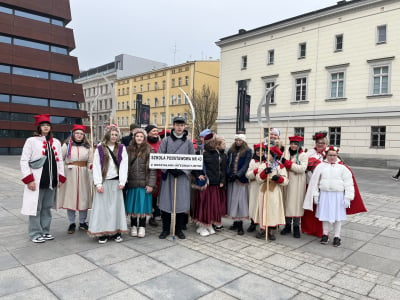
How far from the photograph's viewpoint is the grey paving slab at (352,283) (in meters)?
3.42

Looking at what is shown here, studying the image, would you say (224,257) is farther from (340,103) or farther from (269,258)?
(340,103)

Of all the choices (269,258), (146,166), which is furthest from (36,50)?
(269,258)

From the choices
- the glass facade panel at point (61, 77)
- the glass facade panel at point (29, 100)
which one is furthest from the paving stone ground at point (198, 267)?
the glass facade panel at point (61, 77)

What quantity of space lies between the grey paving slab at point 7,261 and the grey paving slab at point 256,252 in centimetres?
310

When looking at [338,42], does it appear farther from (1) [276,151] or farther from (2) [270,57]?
(1) [276,151]

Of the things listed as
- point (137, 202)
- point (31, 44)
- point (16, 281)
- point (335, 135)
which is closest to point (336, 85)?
point (335, 135)

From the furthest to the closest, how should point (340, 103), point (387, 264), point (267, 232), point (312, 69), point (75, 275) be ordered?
point (312, 69) < point (340, 103) < point (267, 232) < point (387, 264) < point (75, 275)

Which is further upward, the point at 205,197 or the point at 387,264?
the point at 205,197

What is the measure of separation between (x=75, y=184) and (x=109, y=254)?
1510 millimetres

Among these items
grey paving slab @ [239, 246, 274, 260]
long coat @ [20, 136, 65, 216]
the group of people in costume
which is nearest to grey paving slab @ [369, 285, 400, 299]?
grey paving slab @ [239, 246, 274, 260]

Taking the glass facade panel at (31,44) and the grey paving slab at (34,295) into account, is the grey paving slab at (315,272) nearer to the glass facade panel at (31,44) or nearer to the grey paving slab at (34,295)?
the grey paving slab at (34,295)

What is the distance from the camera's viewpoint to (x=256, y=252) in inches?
178

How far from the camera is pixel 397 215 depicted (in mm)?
7297

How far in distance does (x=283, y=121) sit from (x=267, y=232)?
22.6 m
